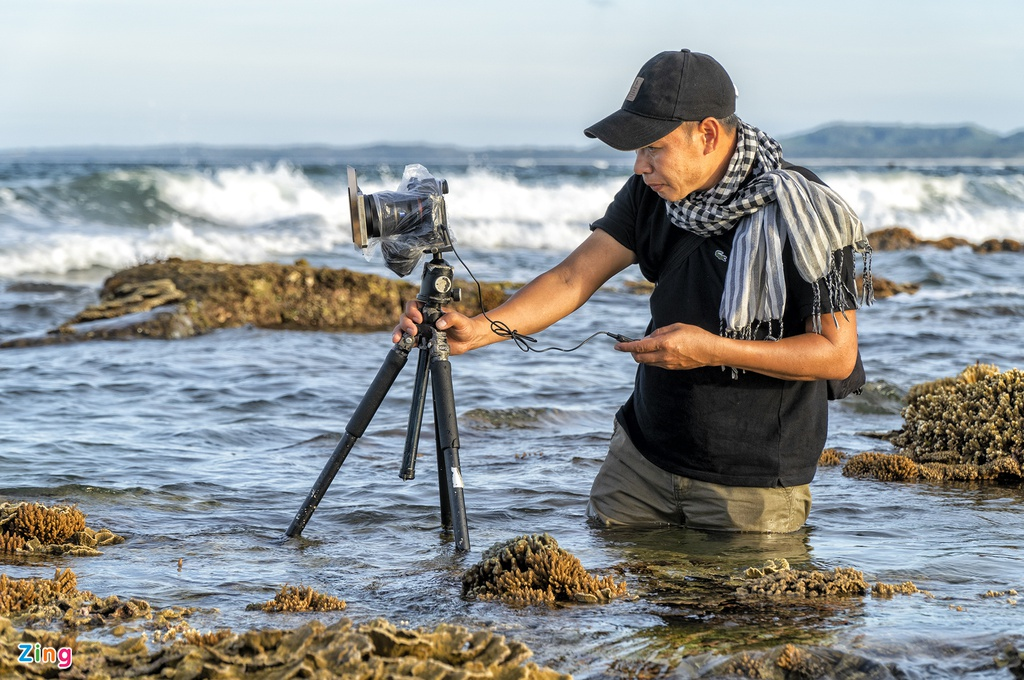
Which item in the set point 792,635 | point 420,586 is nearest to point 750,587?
point 792,635

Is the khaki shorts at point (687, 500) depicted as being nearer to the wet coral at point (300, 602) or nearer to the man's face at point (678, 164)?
the man's face at point (678, 164)

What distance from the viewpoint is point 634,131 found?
3812mm

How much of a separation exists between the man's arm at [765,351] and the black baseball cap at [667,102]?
0.68 m

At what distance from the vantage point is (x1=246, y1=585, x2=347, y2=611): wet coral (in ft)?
12.2

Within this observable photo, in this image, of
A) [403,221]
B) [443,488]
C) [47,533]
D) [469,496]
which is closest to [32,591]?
[47,533]

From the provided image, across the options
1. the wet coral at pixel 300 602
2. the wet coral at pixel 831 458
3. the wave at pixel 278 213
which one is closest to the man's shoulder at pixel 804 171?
the wet coral at pixel 300 602

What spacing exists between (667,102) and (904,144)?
592 ft

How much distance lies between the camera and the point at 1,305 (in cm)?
1376

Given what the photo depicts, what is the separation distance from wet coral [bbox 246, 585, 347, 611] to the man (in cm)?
92

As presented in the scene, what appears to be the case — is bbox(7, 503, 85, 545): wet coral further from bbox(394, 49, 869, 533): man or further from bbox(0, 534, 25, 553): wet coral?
bbox(394, 49, 869, 533): man

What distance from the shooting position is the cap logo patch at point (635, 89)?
12.8 feet

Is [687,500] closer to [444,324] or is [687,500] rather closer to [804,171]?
[444,324]

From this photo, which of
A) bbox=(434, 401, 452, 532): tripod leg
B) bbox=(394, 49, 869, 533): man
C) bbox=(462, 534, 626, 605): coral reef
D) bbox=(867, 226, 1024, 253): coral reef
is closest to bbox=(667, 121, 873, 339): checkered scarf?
bbox=(394, 49, 869, 533): man

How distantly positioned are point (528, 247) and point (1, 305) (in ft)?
48.6
